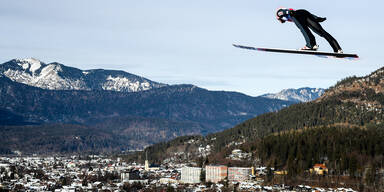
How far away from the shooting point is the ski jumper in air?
1040 inches

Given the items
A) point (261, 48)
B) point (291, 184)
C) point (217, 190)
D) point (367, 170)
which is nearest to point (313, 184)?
point (291, 184)

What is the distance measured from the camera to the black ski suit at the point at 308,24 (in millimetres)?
26409

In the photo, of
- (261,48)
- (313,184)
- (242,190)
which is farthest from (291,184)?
(261,48)

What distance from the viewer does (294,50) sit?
2872 cm

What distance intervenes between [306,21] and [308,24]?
25 centimetres

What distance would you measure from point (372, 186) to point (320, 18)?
166820mm

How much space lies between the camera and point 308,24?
27.0 metres

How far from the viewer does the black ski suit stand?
86.6 ft

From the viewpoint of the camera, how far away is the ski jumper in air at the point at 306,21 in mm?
26422

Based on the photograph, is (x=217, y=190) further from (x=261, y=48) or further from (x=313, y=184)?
(x=261, y=48)

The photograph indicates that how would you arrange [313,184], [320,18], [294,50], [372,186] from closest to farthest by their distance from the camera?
[320,18], [294,50], [372,186], [313,184]

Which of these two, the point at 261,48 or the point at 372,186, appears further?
the point at 372,186

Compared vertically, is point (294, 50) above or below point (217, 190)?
above

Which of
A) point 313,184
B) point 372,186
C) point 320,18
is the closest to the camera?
point 320,18
